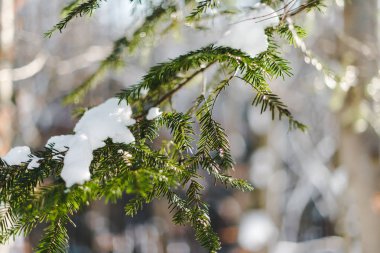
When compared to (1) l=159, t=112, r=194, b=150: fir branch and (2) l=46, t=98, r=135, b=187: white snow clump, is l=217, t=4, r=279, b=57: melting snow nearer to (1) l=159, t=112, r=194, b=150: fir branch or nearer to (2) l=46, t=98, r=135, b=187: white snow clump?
(1) l=159, t=112, r=194, b=150: fir branch

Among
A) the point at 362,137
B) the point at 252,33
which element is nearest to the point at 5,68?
the point at 362,137

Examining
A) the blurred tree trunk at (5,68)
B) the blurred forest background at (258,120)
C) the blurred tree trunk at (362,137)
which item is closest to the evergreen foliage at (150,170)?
the blurred forest background at (258,120)

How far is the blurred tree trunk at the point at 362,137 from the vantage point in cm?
325

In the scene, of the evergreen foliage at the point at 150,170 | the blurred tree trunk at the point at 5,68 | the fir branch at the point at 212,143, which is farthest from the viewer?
the blurred tree trunk at the point at 5,68

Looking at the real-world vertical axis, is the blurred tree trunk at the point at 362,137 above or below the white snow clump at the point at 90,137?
above

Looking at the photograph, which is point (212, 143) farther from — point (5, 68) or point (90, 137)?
point (5, 68)

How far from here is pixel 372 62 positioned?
320 cm

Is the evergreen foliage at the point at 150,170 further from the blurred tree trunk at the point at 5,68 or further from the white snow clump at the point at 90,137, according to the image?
the blurred tree trunk at the point at 5,68

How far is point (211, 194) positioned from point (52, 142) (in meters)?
11.5

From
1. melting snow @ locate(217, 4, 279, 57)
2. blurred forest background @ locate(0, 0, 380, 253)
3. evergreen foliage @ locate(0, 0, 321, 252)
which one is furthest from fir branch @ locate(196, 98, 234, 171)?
blurred forest background @ locate(0, 0, 380, 253)

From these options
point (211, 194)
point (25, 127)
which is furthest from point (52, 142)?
point (211, 194)

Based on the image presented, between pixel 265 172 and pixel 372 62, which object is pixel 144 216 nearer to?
pixel 265 172

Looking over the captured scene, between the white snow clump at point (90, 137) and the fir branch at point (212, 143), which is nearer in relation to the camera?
the white snow clump at point (90, 137)

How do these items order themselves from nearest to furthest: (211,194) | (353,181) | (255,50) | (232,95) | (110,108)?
1. (255,50)
2. (110,108)
3. (353,181)
4. (232,95)
5. (211,194)
